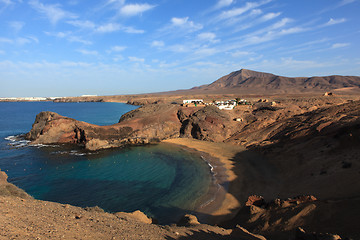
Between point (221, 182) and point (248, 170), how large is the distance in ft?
16.5

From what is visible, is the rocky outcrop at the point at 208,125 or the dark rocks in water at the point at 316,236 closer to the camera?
the dark rocks in water at the point at 316,236

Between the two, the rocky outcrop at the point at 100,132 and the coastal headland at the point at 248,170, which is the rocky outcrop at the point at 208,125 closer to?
the coastal headland at the point at 248,170

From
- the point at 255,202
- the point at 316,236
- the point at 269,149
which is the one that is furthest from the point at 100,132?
the point at 316,236

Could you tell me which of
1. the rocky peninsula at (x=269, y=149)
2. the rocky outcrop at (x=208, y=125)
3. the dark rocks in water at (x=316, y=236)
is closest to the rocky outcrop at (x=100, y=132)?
the rocky peninsula at (x=269, y=149)

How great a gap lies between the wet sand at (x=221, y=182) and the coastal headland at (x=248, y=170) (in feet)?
0.32

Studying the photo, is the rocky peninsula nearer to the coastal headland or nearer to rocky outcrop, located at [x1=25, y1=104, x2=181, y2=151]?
the coastal headland

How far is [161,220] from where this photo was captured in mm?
16938

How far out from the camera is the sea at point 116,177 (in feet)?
64.7

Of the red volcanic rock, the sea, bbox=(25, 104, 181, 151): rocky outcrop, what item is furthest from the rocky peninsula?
the sea

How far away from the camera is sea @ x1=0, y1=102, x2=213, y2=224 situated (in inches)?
776

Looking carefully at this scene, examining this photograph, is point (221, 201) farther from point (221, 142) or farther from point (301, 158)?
point (221, 142)

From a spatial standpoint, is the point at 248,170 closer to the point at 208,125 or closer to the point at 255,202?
the point at 255,202

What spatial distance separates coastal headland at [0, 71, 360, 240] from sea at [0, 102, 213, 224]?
2884 millimetres

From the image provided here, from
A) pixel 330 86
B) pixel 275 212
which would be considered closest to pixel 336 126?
pixel 275 212
